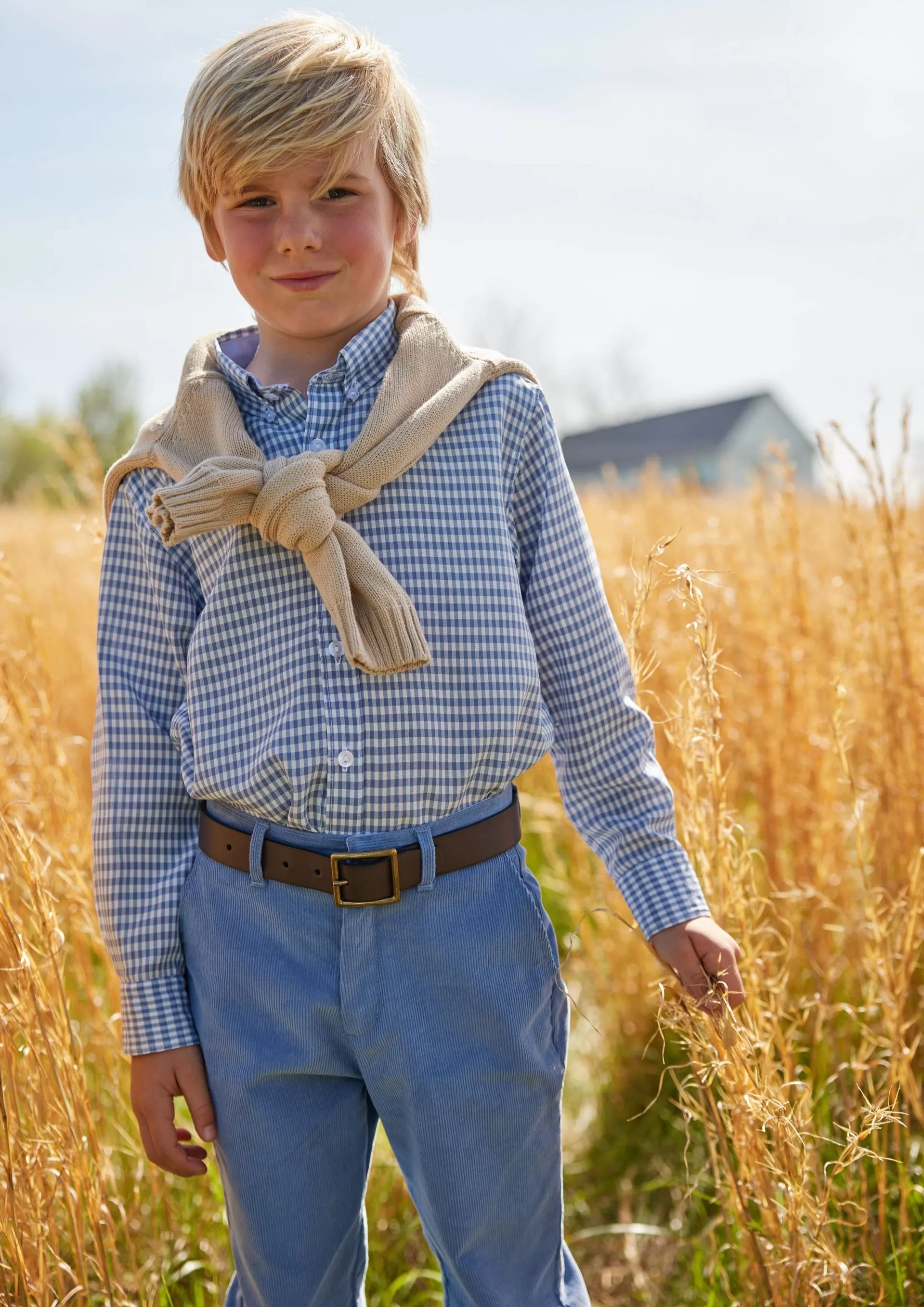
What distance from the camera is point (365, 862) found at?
3.61ft

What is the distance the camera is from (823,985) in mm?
1865

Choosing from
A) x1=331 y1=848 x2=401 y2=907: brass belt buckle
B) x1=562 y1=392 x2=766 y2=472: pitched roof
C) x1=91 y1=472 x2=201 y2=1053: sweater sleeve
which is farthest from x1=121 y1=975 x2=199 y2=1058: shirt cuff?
x1=562 y1=392 x2=766 y2=472: pitched roof

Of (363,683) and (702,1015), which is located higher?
(363,683)

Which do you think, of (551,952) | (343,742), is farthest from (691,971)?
(343,742)

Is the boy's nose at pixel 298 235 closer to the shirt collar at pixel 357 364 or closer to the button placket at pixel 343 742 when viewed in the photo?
the shirt collar at pixel 357 364

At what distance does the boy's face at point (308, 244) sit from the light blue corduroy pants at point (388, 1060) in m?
0.58

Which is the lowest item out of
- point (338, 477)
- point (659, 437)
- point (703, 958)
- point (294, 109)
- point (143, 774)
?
point (703, 958)

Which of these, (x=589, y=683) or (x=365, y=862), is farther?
(x=589, y=683)

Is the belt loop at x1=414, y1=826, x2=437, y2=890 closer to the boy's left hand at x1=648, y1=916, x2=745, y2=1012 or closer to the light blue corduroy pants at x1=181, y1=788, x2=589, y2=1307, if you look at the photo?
the light blue corduroy pants at x1=181, y1=788, x2=589, y2=1307

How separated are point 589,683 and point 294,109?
0.70m

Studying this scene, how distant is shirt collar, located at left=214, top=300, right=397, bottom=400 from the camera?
4.00ft

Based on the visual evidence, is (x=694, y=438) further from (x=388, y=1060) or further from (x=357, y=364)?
(x=388, y=1060)

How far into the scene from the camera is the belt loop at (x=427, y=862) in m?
1.11

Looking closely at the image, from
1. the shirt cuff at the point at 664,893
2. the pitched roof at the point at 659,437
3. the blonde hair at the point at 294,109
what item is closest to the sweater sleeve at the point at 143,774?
the blonde hair at the point at 294,109
